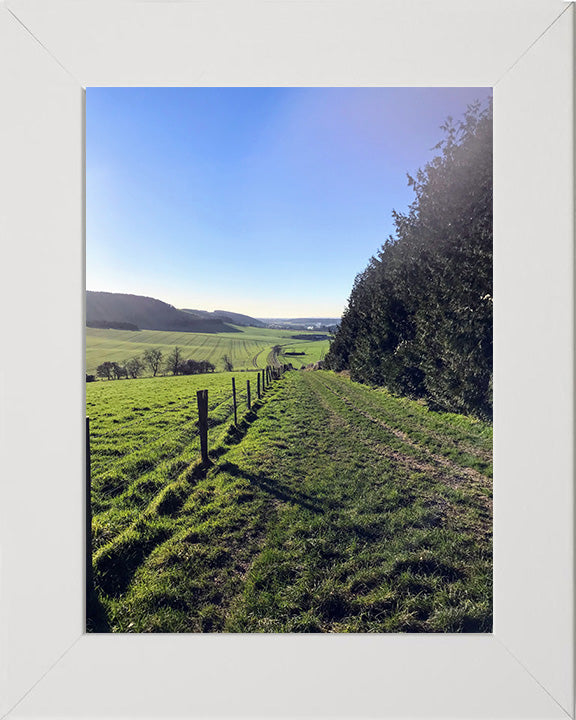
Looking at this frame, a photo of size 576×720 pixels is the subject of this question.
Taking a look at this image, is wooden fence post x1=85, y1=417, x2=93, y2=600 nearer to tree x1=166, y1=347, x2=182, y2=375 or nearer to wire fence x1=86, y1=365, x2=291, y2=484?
wire fence x1=86, y1=365, x2=291, y2=484

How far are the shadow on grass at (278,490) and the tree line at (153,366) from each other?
91.4 inches

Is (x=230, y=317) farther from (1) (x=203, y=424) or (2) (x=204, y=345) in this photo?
(1) (x=203, y=424)

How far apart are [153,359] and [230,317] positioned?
1.42m

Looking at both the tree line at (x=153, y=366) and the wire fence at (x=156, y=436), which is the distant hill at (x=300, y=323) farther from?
the wire fence at (x=156, y=436)

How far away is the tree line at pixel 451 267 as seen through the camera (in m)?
2.96

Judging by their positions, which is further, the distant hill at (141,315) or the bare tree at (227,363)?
the bare tree at (227,363)

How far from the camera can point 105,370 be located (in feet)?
12.5

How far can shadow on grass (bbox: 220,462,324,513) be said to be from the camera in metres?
2.23

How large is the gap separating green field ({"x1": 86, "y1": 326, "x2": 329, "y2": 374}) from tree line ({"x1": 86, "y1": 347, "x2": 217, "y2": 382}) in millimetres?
71

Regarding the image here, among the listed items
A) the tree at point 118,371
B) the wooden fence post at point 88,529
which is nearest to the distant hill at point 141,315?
the tree at point 118,371

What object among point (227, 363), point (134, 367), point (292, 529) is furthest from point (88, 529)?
point (227, 363)

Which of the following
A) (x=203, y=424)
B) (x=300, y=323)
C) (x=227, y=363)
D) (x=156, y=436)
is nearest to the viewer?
(x=203, y=424)
